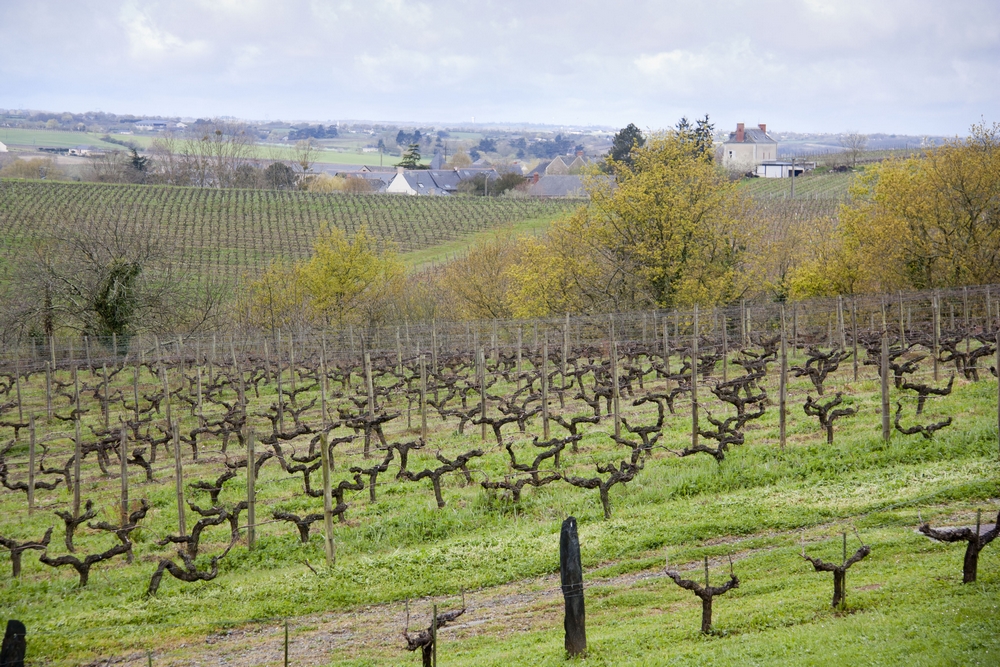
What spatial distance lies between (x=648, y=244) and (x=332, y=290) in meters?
16.3

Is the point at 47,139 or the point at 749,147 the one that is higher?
the point at 47,139

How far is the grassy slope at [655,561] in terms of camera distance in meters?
9.59

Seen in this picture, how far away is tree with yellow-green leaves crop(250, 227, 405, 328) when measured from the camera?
147 ft

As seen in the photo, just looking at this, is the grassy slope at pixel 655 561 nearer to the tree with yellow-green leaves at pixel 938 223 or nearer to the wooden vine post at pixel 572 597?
the wooden vine post at pixel 572 597

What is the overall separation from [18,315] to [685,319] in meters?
26.9

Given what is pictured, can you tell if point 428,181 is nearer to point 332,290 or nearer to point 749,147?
point 749,147

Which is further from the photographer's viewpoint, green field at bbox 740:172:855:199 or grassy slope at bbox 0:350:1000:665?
green field at bbox 740:172:855:199

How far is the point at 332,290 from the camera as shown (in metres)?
45.6

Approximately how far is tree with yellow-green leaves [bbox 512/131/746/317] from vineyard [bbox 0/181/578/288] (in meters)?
20.6

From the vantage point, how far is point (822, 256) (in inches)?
1518

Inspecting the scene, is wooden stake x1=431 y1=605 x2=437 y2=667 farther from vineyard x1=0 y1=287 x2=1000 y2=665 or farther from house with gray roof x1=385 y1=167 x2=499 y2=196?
house with gray roof x1=385 y1=167 x2=499 y2=196

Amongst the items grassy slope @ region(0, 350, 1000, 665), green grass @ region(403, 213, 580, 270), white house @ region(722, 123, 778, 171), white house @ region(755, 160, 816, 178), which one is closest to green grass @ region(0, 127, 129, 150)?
white house @ region(722, 123, 778, 171)

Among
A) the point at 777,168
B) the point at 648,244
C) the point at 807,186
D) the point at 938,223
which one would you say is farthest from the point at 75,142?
the point at 938,223

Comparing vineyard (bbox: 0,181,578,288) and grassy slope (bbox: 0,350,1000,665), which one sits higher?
vineyard (bbox: 0,181,578,288)
